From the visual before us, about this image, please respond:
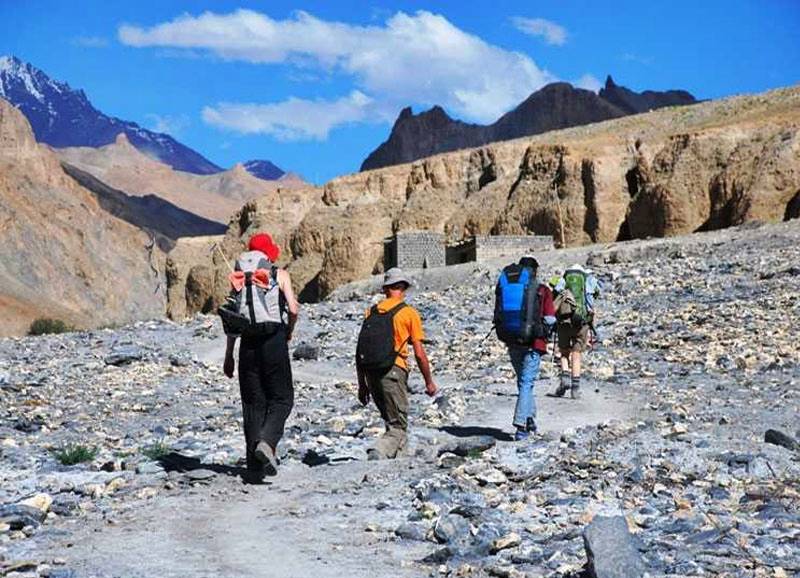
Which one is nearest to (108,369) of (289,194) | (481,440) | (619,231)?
(481,440)

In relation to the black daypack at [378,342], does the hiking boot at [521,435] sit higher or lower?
lower

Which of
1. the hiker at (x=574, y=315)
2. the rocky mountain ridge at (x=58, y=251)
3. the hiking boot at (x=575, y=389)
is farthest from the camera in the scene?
the rocky mountain ridge at (x=58, y=251)

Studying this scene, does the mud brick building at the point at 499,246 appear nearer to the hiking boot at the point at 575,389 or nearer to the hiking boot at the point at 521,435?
the hiking boot at the point at 575,389

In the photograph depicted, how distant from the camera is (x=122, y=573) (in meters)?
5.99

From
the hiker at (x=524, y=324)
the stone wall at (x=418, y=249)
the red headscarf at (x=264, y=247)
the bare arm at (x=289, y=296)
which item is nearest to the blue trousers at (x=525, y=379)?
the hiker at (x=524, y=324)

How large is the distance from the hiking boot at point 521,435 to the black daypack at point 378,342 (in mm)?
1512

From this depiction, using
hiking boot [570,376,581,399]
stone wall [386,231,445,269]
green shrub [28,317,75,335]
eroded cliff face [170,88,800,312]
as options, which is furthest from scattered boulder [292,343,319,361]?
green shrub [28,317,75,335]

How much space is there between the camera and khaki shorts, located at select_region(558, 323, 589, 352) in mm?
14711

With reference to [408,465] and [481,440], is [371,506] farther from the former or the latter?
[481,440]

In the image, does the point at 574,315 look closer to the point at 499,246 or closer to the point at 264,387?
the point at 264,387

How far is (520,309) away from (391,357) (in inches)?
62.7

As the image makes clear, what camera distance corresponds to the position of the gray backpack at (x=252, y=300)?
884 cm

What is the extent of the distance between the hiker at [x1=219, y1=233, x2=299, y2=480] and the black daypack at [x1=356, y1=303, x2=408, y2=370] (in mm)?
Result: 853

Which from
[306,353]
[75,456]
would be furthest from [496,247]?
[75,456]
